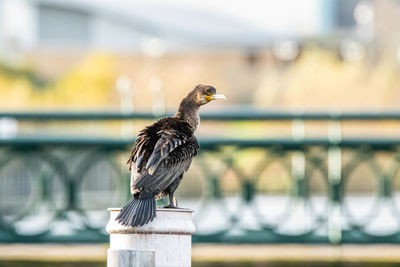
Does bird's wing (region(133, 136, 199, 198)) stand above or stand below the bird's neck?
below

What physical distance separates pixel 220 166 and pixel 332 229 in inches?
71.9

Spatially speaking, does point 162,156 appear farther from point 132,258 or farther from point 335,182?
point 335,182

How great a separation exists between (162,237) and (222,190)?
401 inches

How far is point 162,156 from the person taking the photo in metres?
9.94

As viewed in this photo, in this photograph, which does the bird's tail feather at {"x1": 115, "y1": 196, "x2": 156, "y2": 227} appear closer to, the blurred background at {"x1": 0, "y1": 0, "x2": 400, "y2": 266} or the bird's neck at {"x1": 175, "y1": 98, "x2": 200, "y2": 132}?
the bird's neck at {"x1": 175, "y1": 98, "x2": 200, "y2": 132}

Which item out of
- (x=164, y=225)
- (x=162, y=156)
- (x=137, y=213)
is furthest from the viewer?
(x=162, y=156)

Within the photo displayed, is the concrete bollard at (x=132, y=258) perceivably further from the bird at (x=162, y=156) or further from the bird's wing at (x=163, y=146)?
the bird's wing at (x=163, y=146)

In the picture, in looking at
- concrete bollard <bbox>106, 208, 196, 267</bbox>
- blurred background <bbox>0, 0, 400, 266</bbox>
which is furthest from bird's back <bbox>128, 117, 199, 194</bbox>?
blurred background <bbox>0, 0, 400, 266</bbox>

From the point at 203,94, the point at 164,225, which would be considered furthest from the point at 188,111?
the point at 164,225

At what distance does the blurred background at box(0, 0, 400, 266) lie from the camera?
1934 cm

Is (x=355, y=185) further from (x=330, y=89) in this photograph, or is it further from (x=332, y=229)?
(x=330, y=89)

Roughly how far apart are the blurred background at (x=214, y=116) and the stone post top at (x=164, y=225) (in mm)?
9195

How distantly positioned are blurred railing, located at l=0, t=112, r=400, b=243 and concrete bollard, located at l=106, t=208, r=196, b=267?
30.6ft

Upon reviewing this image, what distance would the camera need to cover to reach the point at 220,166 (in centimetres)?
2025
